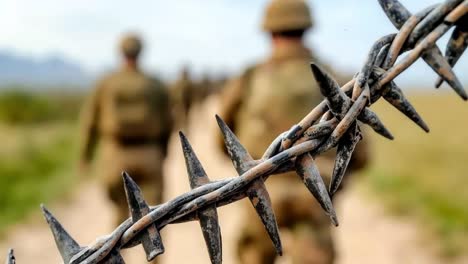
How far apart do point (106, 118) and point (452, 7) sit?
5713mm

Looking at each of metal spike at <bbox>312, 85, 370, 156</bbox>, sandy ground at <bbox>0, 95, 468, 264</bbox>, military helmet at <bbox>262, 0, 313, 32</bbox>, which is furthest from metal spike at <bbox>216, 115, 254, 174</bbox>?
sandy ground at <bbox>0, 95, 468, 264</bbox>

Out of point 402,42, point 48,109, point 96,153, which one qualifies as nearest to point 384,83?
point 402,42

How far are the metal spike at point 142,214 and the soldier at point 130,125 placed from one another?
5423mm

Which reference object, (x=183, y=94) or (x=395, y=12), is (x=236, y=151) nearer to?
(x=395, y=12)

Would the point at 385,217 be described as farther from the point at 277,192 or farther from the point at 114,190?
the point at 277,192

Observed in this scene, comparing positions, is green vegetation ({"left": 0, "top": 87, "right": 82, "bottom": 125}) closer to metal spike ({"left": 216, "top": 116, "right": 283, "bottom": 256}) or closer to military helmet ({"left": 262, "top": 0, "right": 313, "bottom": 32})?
military helmet ({"left": 262, "top": 0, "right": 313, "bottom": 32})

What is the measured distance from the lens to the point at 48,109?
42062mm

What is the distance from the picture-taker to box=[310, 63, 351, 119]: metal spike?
1103 millimetres

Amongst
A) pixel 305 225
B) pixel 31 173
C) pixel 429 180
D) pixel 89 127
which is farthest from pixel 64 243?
pixel 31 173

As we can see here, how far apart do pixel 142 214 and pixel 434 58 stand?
445 millimetres

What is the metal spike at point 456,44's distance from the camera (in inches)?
45.5

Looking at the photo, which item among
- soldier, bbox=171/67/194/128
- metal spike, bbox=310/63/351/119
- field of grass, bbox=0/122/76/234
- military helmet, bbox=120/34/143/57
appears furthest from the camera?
soldier, bbox=171/67/194/128

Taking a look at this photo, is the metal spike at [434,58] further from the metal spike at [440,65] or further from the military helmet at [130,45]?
the military helmet at [130,45]

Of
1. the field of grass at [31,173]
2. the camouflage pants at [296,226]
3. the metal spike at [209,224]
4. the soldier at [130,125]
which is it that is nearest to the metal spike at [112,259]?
the metal spike at [209,224]
